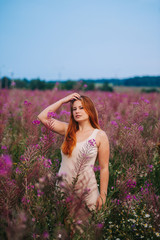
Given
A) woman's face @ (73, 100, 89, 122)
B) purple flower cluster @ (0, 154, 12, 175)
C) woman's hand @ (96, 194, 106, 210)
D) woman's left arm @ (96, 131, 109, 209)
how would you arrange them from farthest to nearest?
1. woman's face @ (73, 100, 89, 122)
2. woman's left arm @ (96, 131, 109, 209)
3. woman's hand @ (96, 194, 106, 210)
4. purple flower cluster @ (0, 154, 12, 175)

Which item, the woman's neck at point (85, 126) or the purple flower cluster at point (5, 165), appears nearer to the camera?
the purple flower cluster at point (5, 165)

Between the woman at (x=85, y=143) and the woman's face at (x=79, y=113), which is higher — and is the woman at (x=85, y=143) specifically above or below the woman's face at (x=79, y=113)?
below

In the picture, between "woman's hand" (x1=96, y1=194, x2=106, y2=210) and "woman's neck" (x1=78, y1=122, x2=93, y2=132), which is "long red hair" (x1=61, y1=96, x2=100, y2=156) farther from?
"woman's hand" (x1=96, y1=194, x2=106, y2=210)

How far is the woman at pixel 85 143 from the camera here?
217 cm

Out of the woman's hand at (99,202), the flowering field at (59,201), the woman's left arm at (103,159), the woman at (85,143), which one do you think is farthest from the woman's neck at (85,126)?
the woman's hand at (99,202)

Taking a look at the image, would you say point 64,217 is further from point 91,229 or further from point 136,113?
point 136,113

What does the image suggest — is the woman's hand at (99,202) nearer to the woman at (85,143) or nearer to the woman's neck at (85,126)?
the woman at (85,143)

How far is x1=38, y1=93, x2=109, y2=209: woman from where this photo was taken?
217cm

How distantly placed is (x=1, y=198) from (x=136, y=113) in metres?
2.14

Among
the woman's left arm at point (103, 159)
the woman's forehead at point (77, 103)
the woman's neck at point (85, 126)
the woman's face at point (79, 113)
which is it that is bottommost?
the woman's left arm at point (103, 159)

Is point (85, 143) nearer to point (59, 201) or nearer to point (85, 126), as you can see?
point (85, 126)

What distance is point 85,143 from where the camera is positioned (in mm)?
2203

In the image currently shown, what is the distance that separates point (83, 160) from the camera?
160 cm

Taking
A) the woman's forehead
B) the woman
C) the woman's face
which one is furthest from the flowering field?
the woman's forehead
